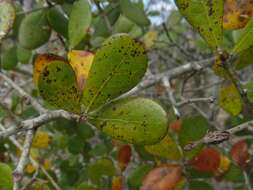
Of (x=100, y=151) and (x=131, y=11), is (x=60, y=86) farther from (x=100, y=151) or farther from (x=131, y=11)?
(x=100, y=151)

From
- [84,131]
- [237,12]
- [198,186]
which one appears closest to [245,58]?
[237,12]

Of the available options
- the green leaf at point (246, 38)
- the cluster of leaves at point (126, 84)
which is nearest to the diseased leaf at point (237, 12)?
the cluster of leaves at point (126, 84)

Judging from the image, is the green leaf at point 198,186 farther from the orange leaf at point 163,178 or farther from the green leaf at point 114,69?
the green leaf at point 114,69

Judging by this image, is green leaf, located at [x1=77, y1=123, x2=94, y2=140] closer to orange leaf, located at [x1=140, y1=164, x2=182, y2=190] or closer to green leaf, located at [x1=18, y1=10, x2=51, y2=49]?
green leaf, located at [x1=18, y1=10, x2=51, y2=49]

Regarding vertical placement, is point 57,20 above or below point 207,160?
above

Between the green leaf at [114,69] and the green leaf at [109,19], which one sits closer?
the green leaf at [114,69]

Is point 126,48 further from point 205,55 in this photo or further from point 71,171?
point 205,55

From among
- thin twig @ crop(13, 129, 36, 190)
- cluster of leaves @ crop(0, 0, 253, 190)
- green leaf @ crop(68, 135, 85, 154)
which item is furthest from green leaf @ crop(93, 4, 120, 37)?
thin twig @ crop(13, 129, 36, 190)

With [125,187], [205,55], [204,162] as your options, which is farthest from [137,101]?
[205,55]
